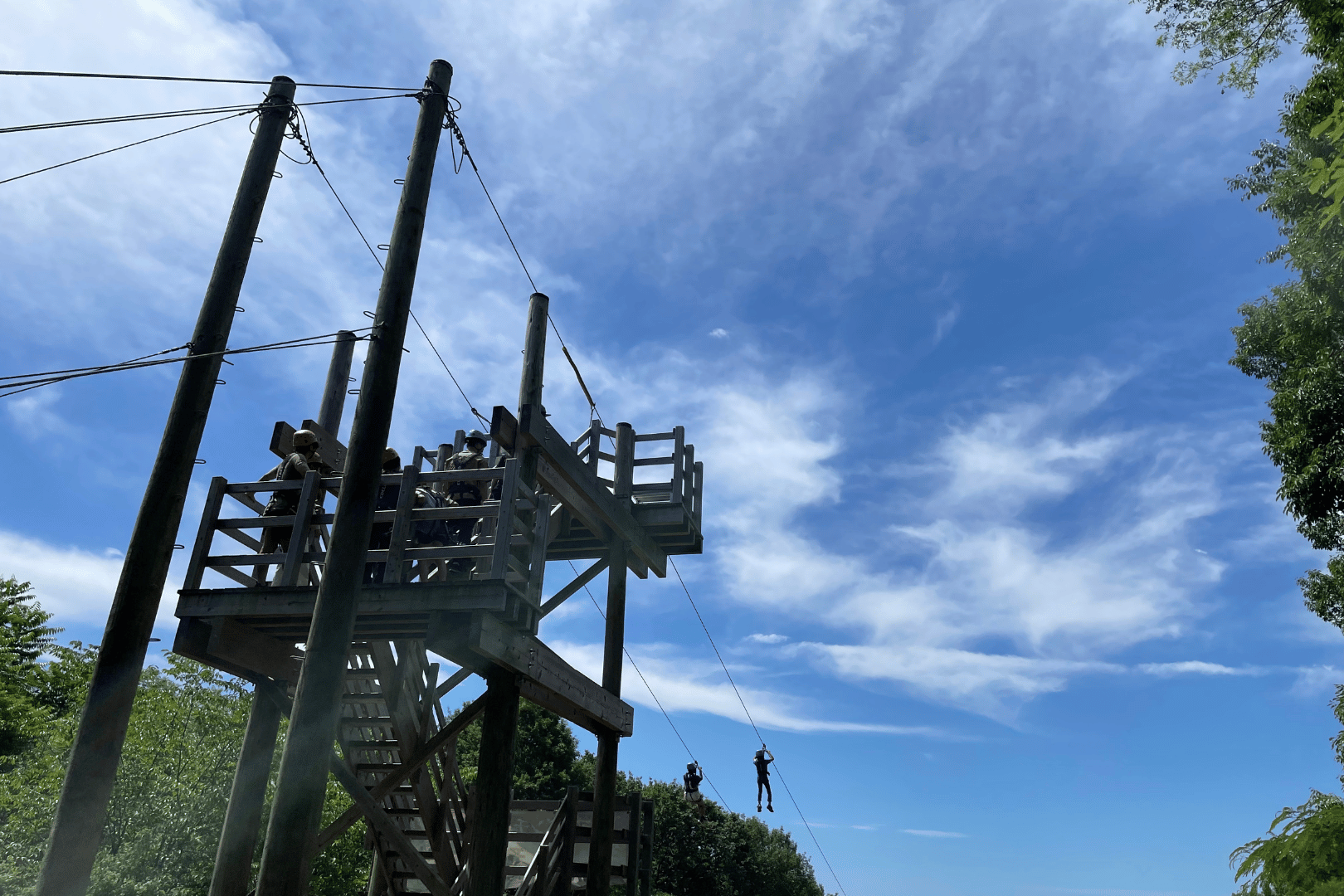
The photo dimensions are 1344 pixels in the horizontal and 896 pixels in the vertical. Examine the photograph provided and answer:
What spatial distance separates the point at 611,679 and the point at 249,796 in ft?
16.8

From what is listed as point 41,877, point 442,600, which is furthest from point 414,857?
point 41,877

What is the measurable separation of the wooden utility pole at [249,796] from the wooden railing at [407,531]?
185 centimetres

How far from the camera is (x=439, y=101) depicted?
970 cm

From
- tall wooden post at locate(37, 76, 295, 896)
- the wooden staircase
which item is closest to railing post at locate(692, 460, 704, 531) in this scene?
the wooden staircase

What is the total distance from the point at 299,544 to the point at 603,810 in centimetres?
666

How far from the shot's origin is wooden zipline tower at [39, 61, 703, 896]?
25.0 ft

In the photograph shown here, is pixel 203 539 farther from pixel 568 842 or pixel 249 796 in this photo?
pixel 568 842

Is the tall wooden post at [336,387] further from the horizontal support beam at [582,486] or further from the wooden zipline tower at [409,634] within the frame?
the horizontal support beam at [582,486]

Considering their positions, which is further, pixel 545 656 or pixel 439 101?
pixel 545 656

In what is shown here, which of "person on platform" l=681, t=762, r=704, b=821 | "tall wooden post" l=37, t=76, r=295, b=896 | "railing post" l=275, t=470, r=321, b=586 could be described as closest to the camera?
"tall wooden post" l=37, t=76, r=295, b=896

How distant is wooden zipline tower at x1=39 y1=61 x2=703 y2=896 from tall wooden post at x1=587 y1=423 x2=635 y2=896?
0.03m

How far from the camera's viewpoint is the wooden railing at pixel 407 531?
8992mm

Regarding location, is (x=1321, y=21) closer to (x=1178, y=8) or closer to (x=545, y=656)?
(x=1178, y=8)

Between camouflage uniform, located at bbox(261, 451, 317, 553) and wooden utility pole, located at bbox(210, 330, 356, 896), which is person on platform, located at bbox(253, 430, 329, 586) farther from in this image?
wooden utility pole, located at bbox(210, 330, 356, 896)
